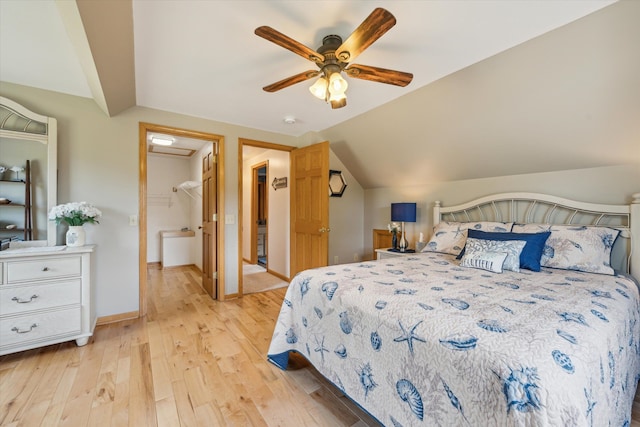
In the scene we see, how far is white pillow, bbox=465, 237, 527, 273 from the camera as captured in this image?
83.2 inches

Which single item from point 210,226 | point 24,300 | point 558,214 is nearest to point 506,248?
point 558,214

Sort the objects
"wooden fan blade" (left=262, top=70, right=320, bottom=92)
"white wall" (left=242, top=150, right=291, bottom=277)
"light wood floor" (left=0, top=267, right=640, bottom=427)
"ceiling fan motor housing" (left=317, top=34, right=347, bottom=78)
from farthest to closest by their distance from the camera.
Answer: "white wall" (left=242, top=150, right=291, bottom=277) → "wooden fan blade" (left=262, top=70, right=320, bottom=92) → "ceiling fan motor housing" (left=317, top=34, right=347, bottom=78) → "light wood floor" (left=0, top=267, right=640, bottom=427)

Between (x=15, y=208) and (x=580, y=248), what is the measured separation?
15.8ft

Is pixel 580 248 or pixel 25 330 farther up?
pixel 580 248

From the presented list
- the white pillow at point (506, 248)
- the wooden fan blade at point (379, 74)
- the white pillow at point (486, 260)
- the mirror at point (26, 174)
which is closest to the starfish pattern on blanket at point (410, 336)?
the white pillow at point (486, 260)

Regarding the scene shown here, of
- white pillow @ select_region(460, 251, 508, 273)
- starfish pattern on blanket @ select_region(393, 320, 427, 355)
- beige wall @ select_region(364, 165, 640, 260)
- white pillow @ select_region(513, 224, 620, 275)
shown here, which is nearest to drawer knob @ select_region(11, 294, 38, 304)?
starfish pattern on blanket @ select_region(393, 320, 427, 355)

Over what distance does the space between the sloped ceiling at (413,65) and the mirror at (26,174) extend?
36 cm

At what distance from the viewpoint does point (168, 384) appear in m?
1.80

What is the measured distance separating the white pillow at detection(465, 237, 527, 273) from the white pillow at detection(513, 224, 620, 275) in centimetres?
27

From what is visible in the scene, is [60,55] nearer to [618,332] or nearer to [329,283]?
[329,283]

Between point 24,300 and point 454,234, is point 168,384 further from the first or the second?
point 454,234

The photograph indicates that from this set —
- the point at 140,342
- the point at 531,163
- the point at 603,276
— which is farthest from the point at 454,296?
the point at 140,342

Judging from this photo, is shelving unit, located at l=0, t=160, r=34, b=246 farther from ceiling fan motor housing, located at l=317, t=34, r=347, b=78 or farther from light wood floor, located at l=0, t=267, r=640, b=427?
ceiling fan motor housing, located at l=317, t=34, r=347, b=78

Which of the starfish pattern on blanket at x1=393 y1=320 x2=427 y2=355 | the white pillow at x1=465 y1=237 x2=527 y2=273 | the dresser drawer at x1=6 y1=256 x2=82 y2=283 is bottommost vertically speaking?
the starfish pattern on blanket at x1=393 y1=320 x2=427 y2=355
